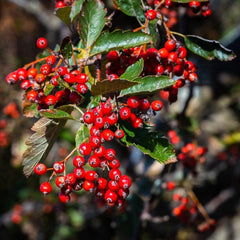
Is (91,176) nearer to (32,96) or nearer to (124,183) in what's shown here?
(124,183)

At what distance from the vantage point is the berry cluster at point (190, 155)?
6.81ft

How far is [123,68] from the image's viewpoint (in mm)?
1182

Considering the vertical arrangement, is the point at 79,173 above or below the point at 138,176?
→ above

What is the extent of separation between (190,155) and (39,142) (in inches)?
49.7

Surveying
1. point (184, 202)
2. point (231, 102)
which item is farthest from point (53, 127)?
point (231, 102)

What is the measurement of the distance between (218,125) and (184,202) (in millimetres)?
2129

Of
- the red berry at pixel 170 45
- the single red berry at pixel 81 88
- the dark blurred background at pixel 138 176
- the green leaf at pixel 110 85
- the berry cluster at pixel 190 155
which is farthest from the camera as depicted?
the dark blurred background at pixel 138 176

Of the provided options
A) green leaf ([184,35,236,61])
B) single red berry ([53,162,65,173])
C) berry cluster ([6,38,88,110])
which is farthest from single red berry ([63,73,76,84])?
green leaf ([184,35,236,61])

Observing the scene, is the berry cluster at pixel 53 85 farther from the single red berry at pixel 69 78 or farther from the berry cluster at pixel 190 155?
the berry cluster at pixel 190 155

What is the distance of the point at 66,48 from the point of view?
114 centimetres

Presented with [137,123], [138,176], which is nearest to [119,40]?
[137,123]

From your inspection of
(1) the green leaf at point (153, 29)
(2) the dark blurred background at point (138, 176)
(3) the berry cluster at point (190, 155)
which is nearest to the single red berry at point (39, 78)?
(1) the green leaf at point (153, 29)

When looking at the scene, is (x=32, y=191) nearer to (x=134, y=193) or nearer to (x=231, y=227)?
(x=134, y=193)

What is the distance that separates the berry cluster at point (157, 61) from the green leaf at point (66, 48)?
15cm
